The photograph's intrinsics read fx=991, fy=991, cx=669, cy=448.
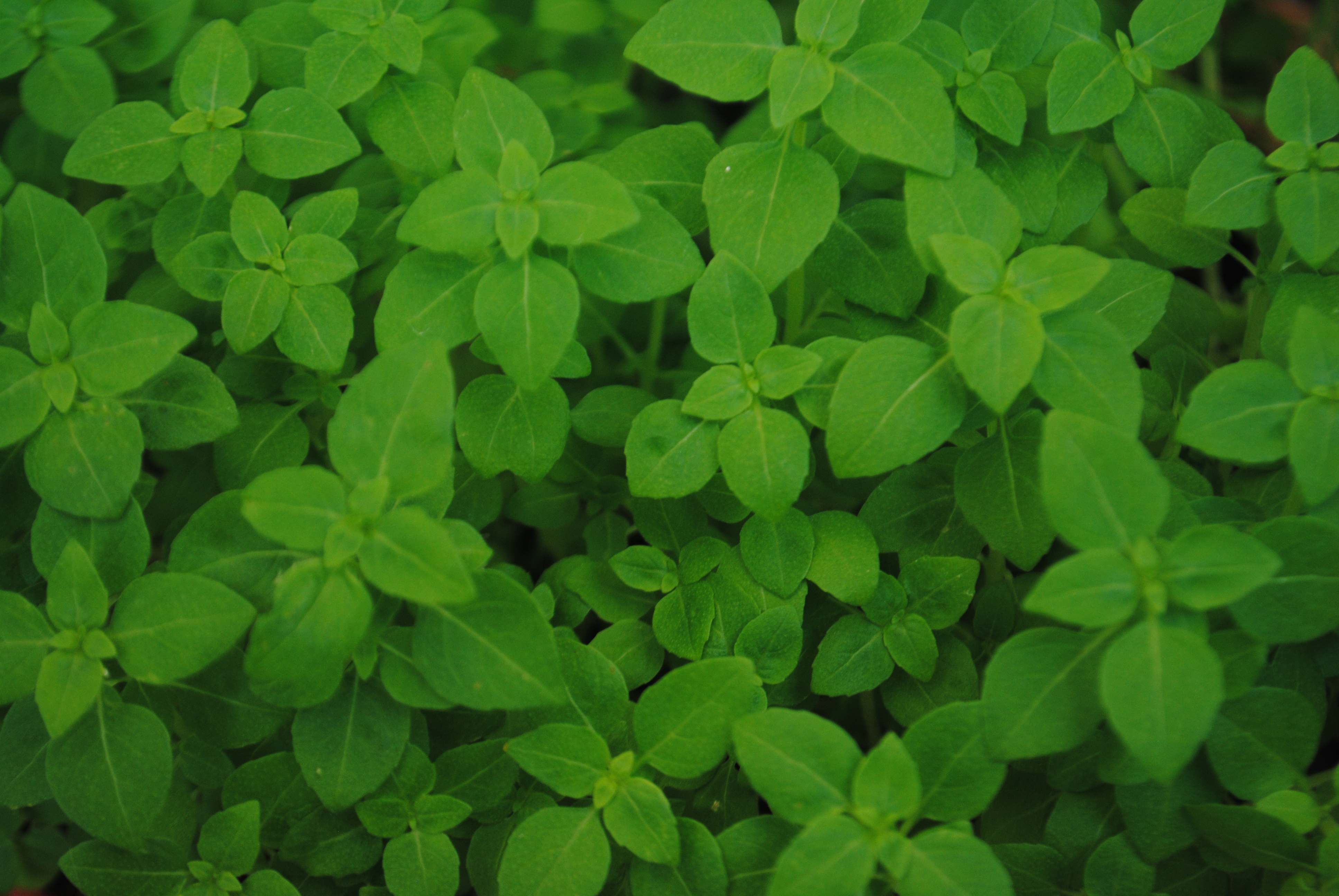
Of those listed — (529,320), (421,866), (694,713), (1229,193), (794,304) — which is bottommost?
(421,866)

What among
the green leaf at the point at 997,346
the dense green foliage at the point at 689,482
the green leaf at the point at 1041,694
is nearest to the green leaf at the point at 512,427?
the dense green foliage at the point at 689,482

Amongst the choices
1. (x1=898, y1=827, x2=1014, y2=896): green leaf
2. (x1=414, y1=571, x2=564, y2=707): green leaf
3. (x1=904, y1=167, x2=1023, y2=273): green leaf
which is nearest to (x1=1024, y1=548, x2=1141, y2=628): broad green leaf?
(x1=898, y1=827, x2=1014, y2=896): green leaf

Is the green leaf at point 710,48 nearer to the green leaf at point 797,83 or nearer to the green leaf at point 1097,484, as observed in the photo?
the green leaf at point 797,83

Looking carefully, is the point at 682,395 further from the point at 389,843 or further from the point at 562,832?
the point at 389,843

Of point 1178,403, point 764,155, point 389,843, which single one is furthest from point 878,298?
point 389,843

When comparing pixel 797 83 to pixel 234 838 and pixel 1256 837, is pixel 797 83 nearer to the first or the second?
pixel 1256 837

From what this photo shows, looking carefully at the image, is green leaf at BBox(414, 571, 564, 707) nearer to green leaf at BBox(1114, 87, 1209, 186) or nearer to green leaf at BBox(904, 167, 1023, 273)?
green leaf at BBox(904, 167, 1023, 273)

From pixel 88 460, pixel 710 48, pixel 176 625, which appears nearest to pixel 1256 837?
pixel 710 48
